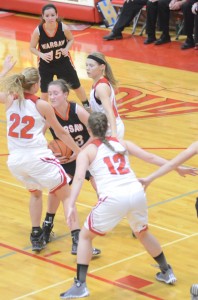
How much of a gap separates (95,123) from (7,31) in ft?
42.6

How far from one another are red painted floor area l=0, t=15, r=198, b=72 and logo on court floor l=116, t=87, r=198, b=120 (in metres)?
1.86

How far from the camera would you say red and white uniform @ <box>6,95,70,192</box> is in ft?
24.3

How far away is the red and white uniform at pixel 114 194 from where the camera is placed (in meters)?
6.51

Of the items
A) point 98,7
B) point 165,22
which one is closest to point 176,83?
point 165,22

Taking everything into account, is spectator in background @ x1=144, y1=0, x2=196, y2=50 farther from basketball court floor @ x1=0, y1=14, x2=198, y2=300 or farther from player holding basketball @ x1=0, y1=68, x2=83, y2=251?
player holding basketball @ x1=0, y1=68, x2=83, y2=251

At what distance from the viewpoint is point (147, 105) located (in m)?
13.1

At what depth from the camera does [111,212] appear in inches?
257

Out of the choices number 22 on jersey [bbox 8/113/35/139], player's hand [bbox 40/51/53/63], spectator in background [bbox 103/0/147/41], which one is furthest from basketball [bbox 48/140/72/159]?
spectator in background [bbox 103/0/147/41]

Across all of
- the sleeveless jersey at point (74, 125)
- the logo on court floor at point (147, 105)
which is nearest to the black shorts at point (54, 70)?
the logo on court floor at point (147, 105)

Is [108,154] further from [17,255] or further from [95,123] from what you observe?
[17,255]

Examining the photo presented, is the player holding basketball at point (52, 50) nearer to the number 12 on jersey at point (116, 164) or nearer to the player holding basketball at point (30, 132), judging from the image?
the player holding basketball at point (30, 132)

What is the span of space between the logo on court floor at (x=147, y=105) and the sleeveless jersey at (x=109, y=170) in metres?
5.88

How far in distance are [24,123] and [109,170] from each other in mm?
1170

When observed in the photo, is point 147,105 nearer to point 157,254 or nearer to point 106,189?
point 157,254
